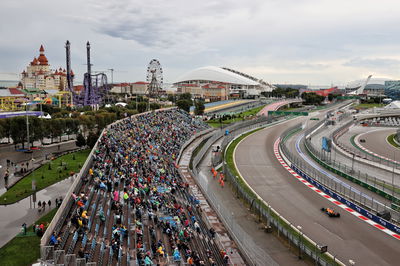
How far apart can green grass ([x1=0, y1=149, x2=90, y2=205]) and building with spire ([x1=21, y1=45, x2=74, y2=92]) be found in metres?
104

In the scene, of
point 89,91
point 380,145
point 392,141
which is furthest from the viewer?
point 89,91

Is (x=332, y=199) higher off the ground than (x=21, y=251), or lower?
lower

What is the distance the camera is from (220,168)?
2881 cm

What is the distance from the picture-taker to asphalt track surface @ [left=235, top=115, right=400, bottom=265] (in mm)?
14055

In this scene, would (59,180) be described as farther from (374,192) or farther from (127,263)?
(374,192)

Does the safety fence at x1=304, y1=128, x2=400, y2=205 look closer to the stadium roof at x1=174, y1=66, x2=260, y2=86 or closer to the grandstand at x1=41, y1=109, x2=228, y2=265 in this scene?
the grandstand at x1=41, y1=109, x2=228, y2=265

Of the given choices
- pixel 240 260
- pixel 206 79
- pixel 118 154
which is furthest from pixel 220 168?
pixel 206 79

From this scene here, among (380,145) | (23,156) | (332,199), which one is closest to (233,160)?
(332,199)

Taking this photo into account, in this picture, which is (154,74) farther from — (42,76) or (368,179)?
(42,76)

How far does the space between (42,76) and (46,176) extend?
12170 centimetres

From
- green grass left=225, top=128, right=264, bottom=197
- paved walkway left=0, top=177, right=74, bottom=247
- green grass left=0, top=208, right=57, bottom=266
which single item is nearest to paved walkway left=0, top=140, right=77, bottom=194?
paved walkway left=0, top=177, right=74, bottom=247

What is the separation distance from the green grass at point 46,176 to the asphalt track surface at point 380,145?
27.8m

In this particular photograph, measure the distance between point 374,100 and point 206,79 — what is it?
68.0 metres

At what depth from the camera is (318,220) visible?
17406 mm
